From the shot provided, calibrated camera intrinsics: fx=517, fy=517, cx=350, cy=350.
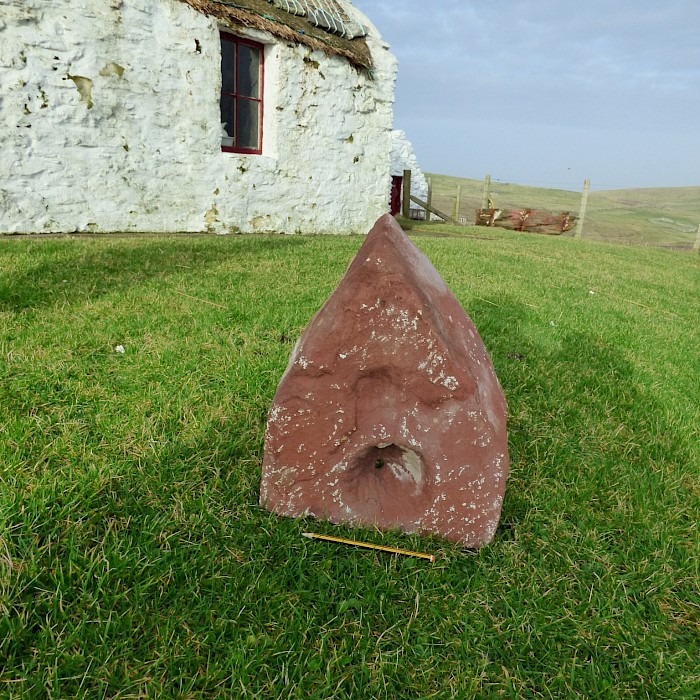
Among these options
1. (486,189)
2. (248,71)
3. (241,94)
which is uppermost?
(248,71)

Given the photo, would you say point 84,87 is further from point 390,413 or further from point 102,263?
point 390,413

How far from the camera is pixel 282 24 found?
7.47m

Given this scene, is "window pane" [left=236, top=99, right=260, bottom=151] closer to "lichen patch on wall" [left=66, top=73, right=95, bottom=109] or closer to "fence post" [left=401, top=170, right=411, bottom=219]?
"lichen patch on wall" [left=66, top=73, right=95, bottom=109]

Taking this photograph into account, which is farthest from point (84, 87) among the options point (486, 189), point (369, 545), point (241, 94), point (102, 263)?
point (486, 189)

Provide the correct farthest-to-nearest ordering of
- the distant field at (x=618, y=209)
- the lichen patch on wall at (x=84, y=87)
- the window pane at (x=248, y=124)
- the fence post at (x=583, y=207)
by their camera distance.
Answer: the distant field at (x=618, y=209) → the fence post at (x=583, y=207) → the window pane at (x=248, y=124) → the lichen patch on wall at (x=84, y=87)

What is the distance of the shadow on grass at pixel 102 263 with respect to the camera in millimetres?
3734

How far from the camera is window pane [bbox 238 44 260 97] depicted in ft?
25.1

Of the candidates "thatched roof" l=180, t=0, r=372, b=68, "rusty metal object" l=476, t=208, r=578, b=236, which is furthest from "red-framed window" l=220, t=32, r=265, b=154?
"rusty metal object" l=476, t=208, r=578, b=236

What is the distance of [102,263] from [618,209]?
55802mm

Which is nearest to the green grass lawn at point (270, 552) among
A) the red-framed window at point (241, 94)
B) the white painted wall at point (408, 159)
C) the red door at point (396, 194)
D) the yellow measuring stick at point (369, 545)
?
the yellow measuring stick at point (369, 545)

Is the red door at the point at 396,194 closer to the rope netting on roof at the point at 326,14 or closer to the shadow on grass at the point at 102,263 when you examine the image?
the rope netting on roof at the point at 326,14

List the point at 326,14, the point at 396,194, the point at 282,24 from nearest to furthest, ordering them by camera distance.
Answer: the point at 282,24, the point at 326,14, the point at 396,194

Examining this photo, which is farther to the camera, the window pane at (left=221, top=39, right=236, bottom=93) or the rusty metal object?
the rusty metal object

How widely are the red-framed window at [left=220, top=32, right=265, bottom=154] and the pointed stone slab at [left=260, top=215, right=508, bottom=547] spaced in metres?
6.99
